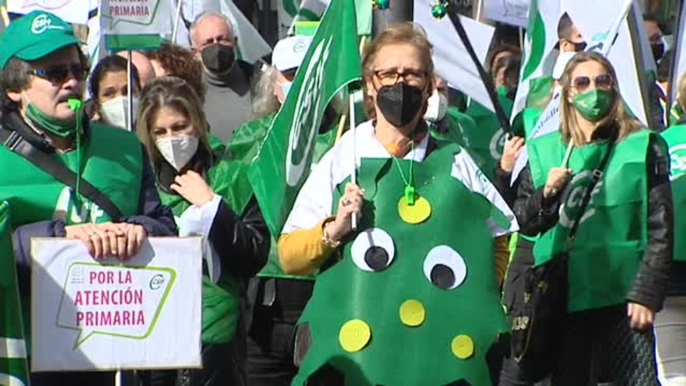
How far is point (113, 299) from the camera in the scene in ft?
18.4

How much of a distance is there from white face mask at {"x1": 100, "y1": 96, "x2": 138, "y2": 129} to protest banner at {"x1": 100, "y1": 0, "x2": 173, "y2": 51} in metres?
0.67

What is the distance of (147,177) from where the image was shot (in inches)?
239

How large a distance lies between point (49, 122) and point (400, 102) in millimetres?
1219

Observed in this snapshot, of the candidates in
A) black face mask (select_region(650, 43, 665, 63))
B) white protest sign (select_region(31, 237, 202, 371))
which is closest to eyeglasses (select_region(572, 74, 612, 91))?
white protest sign (select_region(31, 237, 202, 371))

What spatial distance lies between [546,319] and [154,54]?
2916mm

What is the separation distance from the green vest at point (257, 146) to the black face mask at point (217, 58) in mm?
2380

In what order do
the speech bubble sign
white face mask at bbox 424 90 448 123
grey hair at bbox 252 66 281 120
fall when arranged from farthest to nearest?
1. white face mask at bbox 424 90 448 123
2. grey hair at bbox 252 66 281 120
3. the speech bubble sign

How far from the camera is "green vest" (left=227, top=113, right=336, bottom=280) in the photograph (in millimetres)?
7664

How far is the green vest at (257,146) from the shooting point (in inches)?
302

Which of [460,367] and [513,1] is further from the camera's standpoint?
[513,1]

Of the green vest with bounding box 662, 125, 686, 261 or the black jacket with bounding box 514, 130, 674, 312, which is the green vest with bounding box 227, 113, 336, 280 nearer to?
the black jacket with bounding box 514, 130, 674, 312

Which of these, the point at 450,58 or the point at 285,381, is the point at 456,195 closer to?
the point at 285,381

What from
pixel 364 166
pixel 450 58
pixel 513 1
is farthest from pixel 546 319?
pixel 513 1

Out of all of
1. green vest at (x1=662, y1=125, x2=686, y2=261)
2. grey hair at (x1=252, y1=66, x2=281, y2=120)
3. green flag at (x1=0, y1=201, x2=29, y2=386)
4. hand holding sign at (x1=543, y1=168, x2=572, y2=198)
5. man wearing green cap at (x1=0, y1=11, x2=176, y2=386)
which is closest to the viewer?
green flag at (x1=0, y1=201, x2=29, y2=386)
